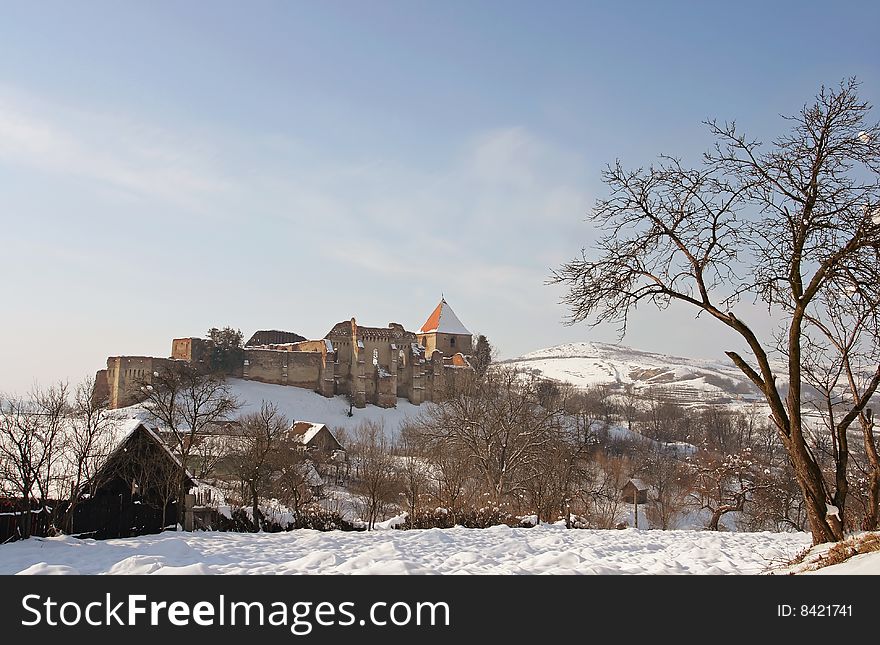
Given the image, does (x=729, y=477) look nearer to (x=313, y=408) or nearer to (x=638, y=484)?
(x=638, y=484)

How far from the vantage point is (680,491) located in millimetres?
46562

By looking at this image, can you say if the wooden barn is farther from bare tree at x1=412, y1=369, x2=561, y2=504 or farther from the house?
the house

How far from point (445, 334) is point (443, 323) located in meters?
1.60

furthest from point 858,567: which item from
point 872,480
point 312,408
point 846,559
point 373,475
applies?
point 312,408

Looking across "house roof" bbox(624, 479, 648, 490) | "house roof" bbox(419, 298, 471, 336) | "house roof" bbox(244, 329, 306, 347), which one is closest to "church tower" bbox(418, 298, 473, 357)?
"house roof" bbox(419, 298, 471, 336)

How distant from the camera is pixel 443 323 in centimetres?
8869

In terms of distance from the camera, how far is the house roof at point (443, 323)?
88312 mm

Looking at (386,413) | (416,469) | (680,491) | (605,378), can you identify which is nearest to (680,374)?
A: (605,378)

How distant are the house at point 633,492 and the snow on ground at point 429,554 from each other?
37641 millimetres

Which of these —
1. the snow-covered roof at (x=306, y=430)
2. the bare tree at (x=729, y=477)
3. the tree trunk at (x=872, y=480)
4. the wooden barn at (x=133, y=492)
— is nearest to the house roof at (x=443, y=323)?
the snow-covered roof at (x=306, y=430)

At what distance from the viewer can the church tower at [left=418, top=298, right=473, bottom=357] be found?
286 ft

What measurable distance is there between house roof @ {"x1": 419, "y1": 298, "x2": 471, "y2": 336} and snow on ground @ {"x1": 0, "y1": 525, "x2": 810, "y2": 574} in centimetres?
7330

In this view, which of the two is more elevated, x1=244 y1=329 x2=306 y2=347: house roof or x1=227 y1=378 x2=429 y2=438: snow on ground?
x1=244 y1=329 x2=306 y2=347: house roof
